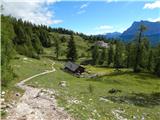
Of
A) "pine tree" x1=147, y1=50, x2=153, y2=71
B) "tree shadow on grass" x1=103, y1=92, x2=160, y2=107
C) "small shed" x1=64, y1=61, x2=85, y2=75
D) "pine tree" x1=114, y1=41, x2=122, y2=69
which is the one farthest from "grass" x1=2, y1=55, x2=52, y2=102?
"pine tree" x1=114, y1=41, x2=122, y2=69

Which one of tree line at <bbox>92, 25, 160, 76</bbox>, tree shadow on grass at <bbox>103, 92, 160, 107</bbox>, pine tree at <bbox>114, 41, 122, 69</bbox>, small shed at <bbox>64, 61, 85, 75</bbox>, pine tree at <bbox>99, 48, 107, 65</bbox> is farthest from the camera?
pine tree at <bbox>99, 48, 107, 65</bbox>

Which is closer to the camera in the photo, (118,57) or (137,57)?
(137,57)

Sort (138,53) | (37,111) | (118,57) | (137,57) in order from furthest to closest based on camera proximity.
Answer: (118,57) < (138,53) < (137,57) < (37,111)

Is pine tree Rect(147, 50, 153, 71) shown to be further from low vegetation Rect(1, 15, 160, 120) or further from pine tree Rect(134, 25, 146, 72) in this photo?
pine tree Rect(134, 25, 146, 72)

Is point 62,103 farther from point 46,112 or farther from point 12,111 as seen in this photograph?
point 12,111

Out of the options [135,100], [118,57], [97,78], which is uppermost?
[118,57]

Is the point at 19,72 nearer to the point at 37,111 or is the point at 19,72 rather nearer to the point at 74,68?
the point at 74,68

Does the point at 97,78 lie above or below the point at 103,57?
below

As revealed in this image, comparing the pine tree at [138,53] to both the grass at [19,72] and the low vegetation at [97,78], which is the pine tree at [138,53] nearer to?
the low vegetation at [97,78]

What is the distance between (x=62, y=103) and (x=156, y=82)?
195ft

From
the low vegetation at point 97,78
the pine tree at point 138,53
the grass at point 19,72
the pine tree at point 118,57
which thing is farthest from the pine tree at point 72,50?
the grass at point 19,72

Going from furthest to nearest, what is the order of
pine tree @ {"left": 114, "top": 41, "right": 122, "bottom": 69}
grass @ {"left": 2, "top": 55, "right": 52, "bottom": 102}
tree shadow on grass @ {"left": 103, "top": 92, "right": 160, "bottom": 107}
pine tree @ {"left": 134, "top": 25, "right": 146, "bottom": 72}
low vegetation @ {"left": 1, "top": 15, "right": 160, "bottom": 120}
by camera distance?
pine tree @ {"left": 114, "top": 41, "right": 122, "bottom": 69}, pine tree @ {"left": 134, "top": 25, "right": 146, "bottom": 72}, tree shadow on grass @ {"left": 103, "top": 92, "right": 160, "bottom": 107}, grass @ {"left": 2, "top": 55, "right": 52, "bottom": 102}, low vegetation @ {"left": 1, "top": 15, "right": 160, "bottom": 120}

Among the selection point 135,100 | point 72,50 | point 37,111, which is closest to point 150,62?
point 72,50

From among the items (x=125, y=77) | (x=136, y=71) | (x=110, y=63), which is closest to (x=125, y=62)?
(x=110, y=63)
